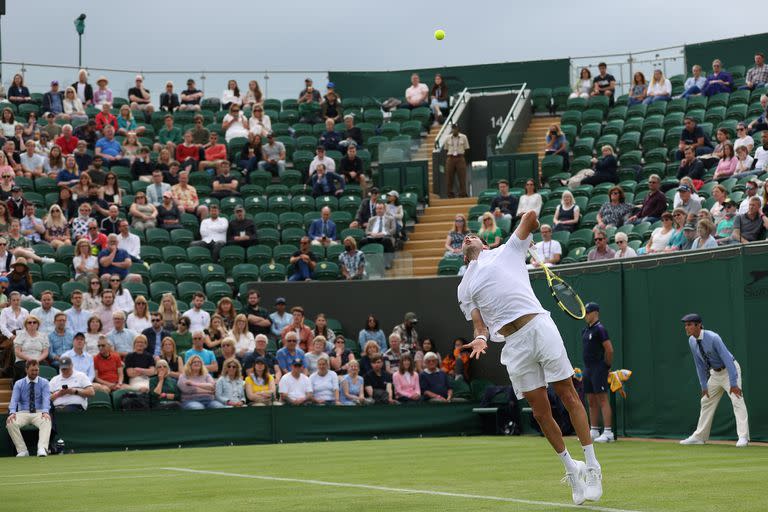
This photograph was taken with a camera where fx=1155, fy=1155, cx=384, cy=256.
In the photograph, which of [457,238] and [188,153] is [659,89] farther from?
[188,153]

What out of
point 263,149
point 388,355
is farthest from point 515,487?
point 263,149

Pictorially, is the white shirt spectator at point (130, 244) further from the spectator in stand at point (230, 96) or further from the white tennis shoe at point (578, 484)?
the white tennis shoe at point (578, 484)

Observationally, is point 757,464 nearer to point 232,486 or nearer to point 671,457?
point 671,457

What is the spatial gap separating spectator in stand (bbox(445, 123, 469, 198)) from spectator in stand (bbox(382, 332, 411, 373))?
6904 millimetres

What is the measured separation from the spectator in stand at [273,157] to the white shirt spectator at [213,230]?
3.54m

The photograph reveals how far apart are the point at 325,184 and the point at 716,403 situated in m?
13.2

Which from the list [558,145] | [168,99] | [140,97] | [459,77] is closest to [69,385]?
[558,145]

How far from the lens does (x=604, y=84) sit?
30094mm

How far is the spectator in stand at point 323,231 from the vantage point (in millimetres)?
24567

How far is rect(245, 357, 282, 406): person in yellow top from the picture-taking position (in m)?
20.0

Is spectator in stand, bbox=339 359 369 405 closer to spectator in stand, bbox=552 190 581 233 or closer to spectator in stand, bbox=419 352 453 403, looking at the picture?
spectator in stand, bbox=419 352 453 403

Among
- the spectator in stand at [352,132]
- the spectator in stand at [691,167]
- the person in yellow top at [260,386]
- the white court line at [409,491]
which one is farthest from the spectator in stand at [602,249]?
the spectator in stand at [352,132]

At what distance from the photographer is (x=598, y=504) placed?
7.82 m

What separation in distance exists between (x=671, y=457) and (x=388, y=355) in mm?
9382
